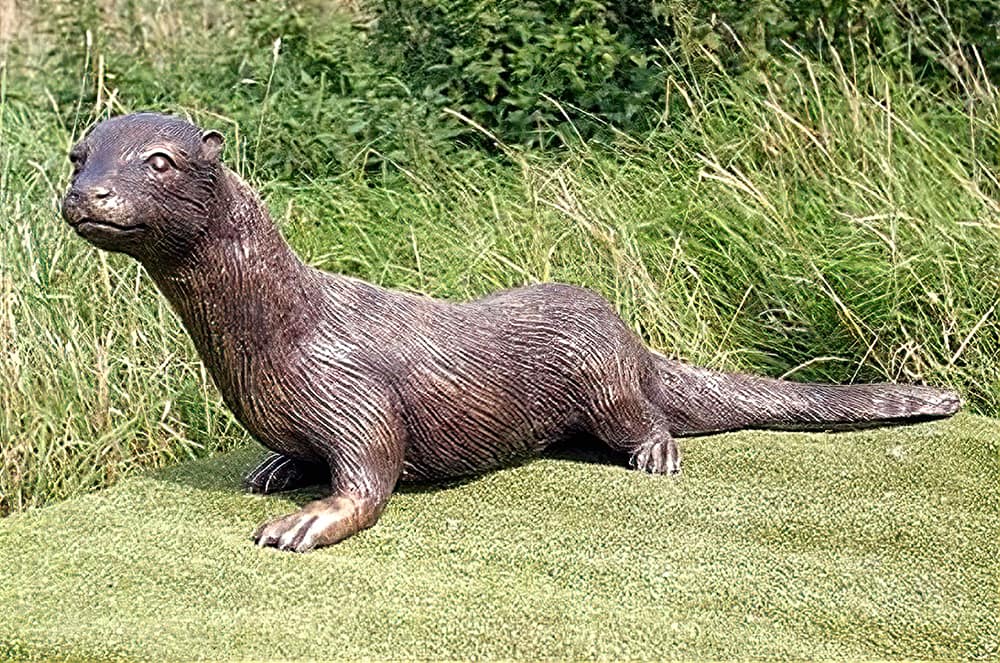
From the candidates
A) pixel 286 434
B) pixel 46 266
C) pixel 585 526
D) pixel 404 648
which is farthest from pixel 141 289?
pixel 404 648

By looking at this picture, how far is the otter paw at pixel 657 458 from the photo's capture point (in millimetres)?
3400

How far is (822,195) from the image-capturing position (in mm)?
4852

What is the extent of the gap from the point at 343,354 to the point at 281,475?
17.3 inches

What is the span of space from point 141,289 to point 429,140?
6.40ft

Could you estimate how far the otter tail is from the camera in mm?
3609

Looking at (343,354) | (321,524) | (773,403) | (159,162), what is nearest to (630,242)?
(773,403)

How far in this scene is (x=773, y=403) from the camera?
3664 millimetres

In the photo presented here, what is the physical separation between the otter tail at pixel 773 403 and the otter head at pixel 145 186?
1.35m

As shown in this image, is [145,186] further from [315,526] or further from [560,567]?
[560,567]

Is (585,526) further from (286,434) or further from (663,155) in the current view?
(663,155)

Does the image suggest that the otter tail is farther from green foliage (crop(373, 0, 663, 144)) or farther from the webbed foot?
green foliage (crop(373, 0, 663, 144))

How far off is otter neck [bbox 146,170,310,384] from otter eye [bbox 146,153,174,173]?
0.44 feet

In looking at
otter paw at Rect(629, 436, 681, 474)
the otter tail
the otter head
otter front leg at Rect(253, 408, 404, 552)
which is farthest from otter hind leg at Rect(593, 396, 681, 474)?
the otter head

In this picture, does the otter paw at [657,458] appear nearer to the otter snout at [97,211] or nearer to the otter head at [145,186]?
the otter head at [145,186]
